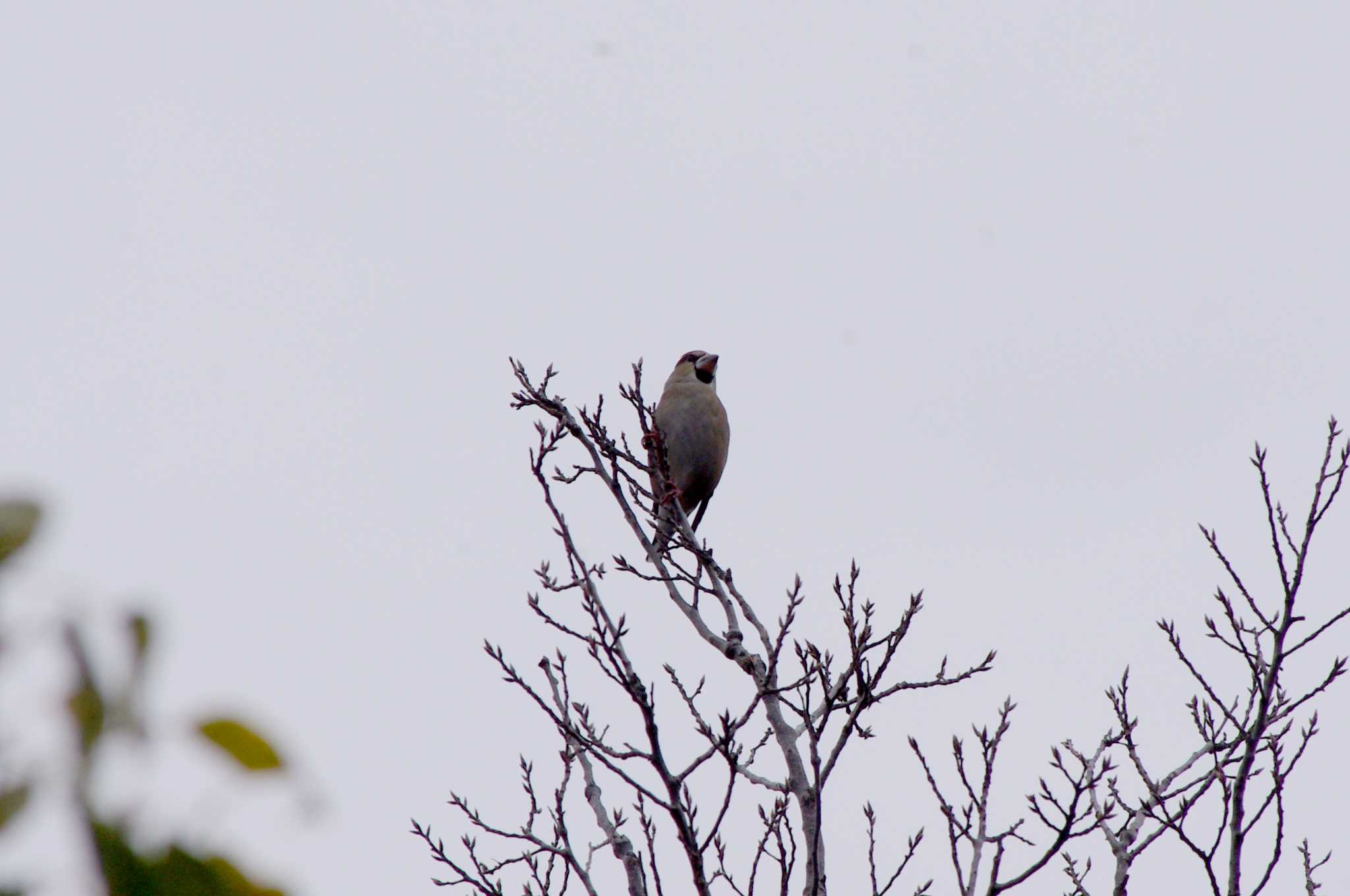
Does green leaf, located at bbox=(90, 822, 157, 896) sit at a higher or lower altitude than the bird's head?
lower

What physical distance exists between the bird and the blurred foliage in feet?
28.4

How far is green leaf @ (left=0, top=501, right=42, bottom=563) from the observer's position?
69 centimetres

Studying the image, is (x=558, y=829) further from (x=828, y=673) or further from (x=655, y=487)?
(x=655, y=487)

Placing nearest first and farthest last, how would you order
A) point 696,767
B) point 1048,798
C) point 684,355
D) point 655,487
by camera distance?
point 696,767 → point 1048,798 → point 655,487 → point 684,355

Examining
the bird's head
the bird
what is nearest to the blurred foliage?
the bird

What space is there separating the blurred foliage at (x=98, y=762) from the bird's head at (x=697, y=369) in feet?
31.9

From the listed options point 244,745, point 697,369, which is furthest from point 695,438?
point 244,745

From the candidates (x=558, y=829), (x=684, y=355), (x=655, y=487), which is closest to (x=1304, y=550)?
(x=558, y=829)

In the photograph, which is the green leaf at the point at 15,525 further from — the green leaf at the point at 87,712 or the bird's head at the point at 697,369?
the bird's head at the point at 697,369

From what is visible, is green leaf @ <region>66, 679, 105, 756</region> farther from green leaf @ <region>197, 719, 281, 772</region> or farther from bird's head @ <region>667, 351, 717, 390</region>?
bird's head @ <region>667, 351, 717, 390</region>

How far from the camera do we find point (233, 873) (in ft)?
2.37

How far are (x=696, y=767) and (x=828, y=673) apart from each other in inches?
29.0

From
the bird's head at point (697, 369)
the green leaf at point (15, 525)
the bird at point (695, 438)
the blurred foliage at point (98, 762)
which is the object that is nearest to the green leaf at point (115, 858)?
the blurred foliage at point (98, 762)

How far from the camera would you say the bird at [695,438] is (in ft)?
31.7
